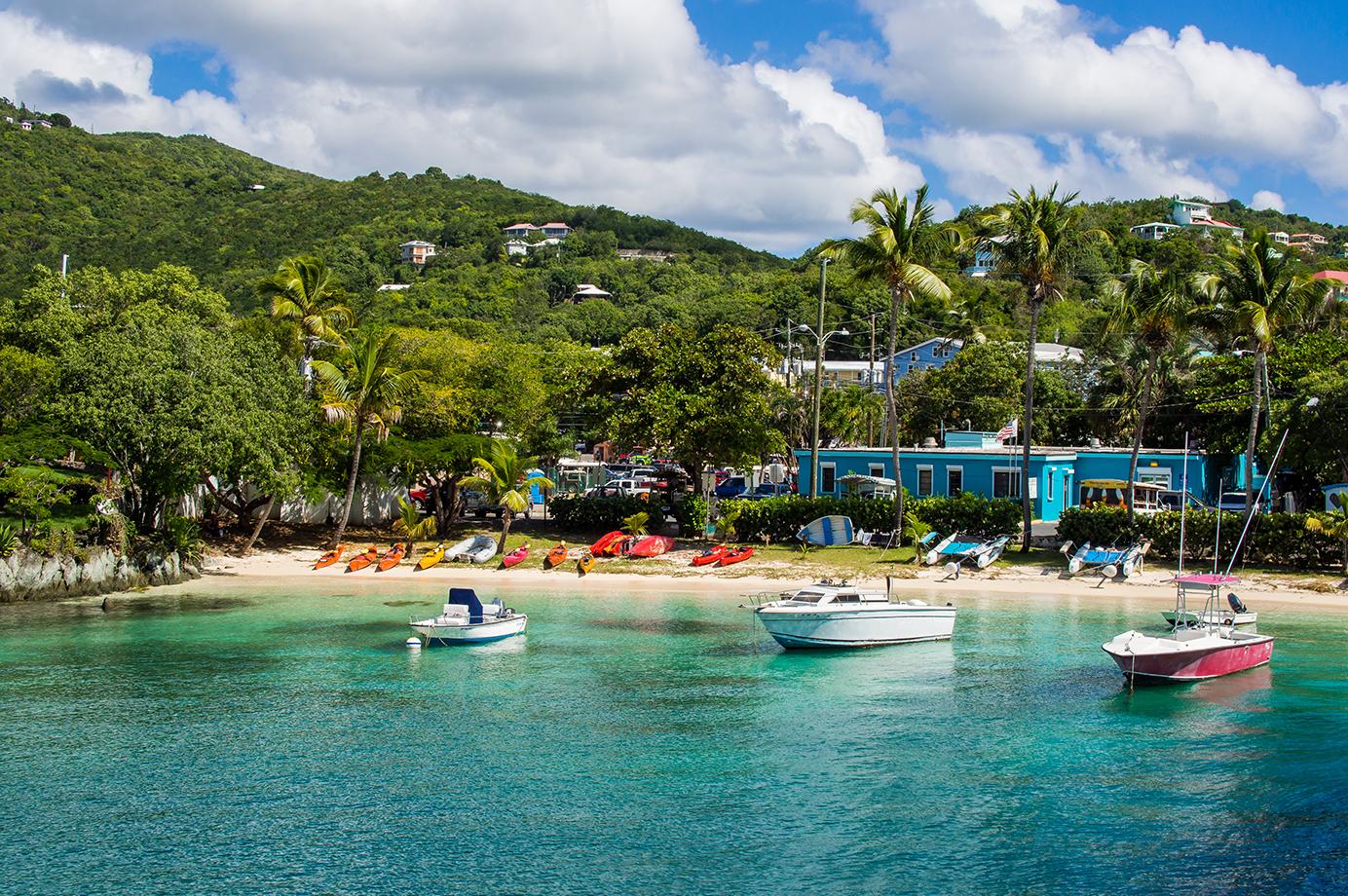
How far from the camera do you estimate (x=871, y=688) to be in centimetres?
2580

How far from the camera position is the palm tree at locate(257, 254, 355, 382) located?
45656 mm

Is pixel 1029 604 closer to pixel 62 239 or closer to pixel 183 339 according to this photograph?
pixel 183 339

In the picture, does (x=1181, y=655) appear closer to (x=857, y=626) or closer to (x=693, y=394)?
(x=857, y=626)

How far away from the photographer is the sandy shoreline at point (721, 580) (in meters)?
36.1

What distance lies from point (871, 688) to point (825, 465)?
29.6 meters

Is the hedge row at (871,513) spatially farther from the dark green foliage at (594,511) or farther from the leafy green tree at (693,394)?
the dark green foliage at (594,511)

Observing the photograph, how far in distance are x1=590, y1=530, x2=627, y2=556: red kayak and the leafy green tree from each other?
13.1 feet

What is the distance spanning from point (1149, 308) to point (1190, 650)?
1725cm

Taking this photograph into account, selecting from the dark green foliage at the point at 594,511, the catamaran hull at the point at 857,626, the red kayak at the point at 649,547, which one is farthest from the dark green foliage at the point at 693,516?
the catamaran hull at the point at 857,626

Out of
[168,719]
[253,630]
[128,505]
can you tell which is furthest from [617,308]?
[168,719]

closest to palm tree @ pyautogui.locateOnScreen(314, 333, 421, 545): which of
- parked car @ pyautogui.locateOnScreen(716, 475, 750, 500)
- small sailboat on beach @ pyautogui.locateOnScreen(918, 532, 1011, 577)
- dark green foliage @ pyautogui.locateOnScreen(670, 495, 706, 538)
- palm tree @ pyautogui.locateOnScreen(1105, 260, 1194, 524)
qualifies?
dark green foliage @ pyautogui.locateOnScreen(670, 495, 706, 538)

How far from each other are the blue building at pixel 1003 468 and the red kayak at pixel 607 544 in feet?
32.9

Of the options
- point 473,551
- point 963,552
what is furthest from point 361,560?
point 963,552

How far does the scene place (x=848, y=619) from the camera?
2962 cm
